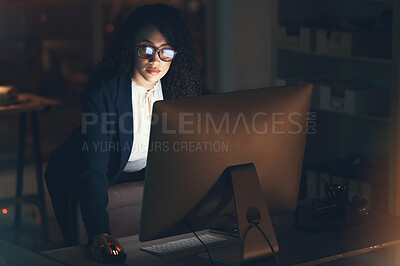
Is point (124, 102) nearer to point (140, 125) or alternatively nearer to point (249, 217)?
point (140, 125)

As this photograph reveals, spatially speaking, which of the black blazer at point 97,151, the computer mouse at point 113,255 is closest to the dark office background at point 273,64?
the black blazer at point 97,151

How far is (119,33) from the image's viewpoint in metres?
2.51

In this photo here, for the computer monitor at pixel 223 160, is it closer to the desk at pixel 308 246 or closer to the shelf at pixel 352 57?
the desk at pixel 308 246

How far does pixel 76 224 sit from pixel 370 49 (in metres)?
2.22

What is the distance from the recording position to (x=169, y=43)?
2.39 meters

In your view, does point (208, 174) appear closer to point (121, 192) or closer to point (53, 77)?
point (121, 192)

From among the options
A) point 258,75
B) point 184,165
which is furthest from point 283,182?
point 258,75

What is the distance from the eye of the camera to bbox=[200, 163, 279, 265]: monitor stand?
5.96 ft

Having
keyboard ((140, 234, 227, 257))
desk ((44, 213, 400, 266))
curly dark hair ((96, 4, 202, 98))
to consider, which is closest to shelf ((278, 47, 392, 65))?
curly dark hair ((96, 4, 202, 98))

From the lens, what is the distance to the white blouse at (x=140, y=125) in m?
2.40

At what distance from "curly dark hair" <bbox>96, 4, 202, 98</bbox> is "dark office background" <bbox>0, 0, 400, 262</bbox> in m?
0.72

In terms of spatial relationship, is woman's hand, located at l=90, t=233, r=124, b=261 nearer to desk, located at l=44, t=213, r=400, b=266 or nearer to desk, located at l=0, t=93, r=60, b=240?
desk, located at l=44, t=213, r=400, b=266

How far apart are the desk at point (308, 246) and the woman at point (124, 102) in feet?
0.71

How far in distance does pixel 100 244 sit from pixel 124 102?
609mm
